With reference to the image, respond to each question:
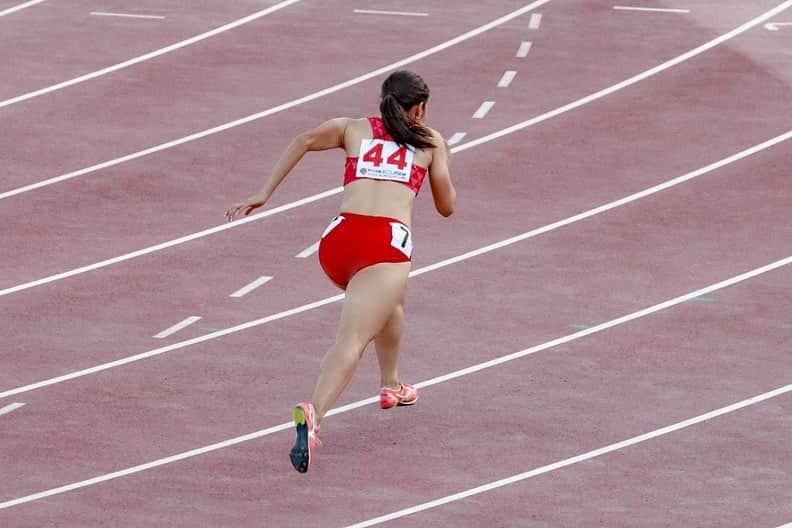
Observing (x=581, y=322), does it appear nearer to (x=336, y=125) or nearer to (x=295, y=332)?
(x=295, y=332)

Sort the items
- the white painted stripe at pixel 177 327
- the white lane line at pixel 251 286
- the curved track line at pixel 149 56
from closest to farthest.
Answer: the white painted stripe at pixel 177 327, the white lane line at pixel 251 286, the curved track line at pixel 149 56

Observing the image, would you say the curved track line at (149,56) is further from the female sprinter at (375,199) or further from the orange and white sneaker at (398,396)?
the female sprinter at (375,199)

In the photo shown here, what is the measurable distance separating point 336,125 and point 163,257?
458 cm

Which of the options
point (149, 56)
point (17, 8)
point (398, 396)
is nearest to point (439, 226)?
point (398, 396)

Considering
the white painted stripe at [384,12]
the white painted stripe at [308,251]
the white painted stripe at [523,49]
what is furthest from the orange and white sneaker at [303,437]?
the white painted stripe at [384,12]

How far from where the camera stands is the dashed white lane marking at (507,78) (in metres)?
19.2

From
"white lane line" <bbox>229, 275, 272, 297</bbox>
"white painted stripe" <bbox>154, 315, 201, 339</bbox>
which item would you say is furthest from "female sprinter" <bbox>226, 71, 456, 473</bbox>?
"white lane line" <bbox>229, 275, 272, 297</bbox>

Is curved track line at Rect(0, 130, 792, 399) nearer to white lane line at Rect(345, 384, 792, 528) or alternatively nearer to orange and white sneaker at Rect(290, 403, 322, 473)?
orange and white sneaker at Rect(290, 403, 322, 473)

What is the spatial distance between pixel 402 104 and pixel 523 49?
10590 millimetres

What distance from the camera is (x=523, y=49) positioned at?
2045 cm

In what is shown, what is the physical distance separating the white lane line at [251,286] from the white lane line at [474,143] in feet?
3.85

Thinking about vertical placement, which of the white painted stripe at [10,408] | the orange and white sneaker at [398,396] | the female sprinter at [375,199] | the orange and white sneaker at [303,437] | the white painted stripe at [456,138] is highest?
the female sprinter at [375,199]

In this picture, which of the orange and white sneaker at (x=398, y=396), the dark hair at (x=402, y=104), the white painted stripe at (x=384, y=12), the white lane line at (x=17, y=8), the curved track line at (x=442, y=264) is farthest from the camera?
the white lane line at (x=17, y=8)

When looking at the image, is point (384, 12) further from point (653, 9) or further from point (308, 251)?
point (308, 251)
